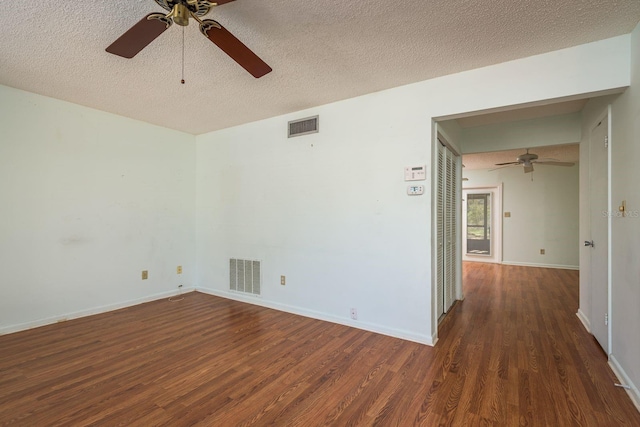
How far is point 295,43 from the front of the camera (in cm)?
218

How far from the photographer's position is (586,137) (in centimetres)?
330

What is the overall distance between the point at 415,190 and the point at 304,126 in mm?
1567

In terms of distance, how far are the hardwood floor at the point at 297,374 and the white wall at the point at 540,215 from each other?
3953mm

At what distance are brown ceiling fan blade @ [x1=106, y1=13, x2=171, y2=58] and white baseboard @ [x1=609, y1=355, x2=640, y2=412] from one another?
3.58 m

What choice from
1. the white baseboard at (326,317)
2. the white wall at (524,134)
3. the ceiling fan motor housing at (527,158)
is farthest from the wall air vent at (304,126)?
the ceiling fan motor housing at (527,158)

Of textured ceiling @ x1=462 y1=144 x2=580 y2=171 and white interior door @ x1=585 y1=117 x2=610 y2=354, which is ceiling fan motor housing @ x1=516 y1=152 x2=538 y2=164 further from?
white interior door @ x1=585 y1=117 x2=610 y2=354

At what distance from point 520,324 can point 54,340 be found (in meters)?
4.81

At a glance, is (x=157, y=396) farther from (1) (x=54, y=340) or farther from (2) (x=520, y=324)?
(2) (x=520, y=324)

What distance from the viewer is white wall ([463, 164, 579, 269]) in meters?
6.61

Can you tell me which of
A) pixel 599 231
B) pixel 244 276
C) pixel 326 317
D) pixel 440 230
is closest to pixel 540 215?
pixel 599 231

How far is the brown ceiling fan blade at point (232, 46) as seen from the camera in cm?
159

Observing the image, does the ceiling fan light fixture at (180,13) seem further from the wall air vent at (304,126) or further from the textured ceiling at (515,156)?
the textured ceiling at (515,156)

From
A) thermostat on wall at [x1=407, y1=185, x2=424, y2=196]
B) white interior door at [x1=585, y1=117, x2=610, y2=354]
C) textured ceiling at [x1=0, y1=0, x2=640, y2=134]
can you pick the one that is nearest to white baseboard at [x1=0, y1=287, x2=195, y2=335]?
textured ceiling at [x1=0, y1=0, x2=640, y2=134]

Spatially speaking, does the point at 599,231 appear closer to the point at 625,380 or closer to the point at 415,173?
the point at 625,380
